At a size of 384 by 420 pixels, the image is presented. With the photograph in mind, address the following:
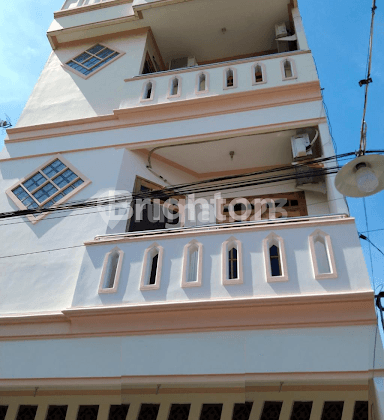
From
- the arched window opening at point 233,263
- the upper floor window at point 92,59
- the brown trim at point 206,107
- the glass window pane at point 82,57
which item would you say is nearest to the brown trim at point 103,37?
the upper floor window at point 92,59

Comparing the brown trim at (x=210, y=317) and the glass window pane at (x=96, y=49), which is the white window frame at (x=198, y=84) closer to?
the glass window pane at (x=96, y=49)

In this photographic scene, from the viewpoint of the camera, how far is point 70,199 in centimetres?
749

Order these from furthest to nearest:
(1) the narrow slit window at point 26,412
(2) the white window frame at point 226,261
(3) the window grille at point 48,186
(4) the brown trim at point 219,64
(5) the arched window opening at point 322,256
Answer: (4) the brown trim at point 219,64
(3) the window grille at point 48,186
(1) the narrow slit window at point 26,412
(2) the white window frame at point 226,261
(5) the arched window opening at point 322,256

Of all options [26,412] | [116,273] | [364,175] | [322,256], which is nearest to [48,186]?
[116,273]

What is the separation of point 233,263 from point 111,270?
1.80m

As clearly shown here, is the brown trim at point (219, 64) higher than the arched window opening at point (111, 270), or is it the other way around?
the brown trim at point (219, 64)

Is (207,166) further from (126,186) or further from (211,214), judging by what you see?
(126,186)

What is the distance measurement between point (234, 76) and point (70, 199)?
4.22m

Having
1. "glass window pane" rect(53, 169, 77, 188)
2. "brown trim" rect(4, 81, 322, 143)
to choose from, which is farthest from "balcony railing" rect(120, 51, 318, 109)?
"glass window pane" rect(53, 169, 77, 188)

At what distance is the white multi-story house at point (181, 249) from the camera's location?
15.6 feet

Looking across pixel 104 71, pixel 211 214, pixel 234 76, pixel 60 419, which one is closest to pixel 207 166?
pixel 211 214

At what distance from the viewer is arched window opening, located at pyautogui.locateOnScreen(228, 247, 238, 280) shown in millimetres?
5492

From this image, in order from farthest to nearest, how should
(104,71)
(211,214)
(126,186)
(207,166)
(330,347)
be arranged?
1. (104,71)
2. (207,166)
3. (211,214)
4. (126,186)
5. (330,347)

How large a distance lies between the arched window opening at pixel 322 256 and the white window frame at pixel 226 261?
99cm
